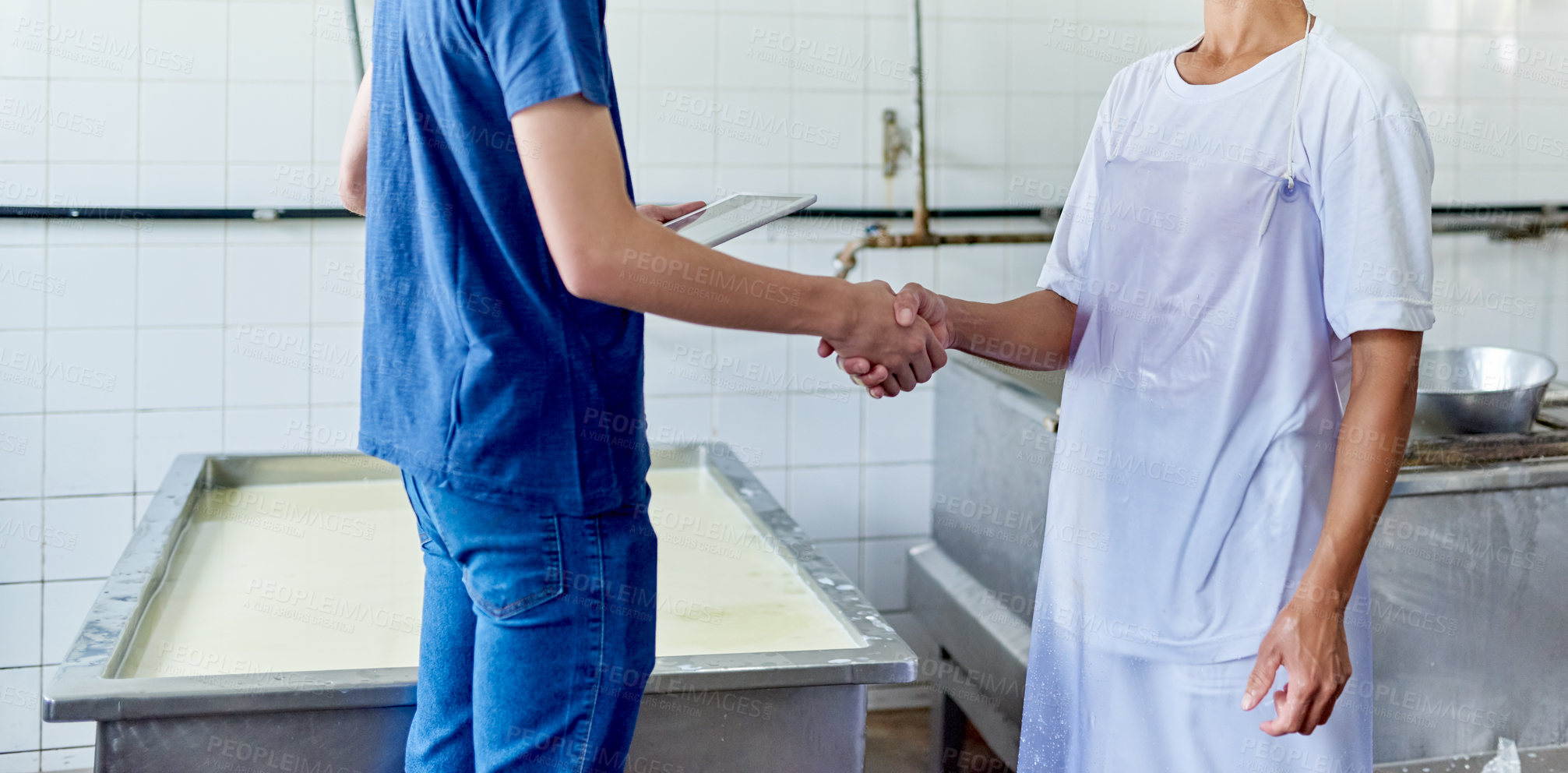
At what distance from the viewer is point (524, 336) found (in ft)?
3.32

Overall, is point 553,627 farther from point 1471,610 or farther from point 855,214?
point 855,214

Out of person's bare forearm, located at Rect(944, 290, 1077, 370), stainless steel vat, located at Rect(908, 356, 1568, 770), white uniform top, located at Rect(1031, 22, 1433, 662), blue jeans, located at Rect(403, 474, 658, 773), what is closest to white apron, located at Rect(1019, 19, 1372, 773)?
white uniform top, located at Rect(1031, 22, 1433, 662)

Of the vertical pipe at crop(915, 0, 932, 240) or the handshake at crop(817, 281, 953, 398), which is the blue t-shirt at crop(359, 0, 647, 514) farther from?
the vertical pipe at crop(915, 0, 932, 240)

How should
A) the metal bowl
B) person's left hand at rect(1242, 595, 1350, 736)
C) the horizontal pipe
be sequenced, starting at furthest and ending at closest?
the horizontal pipe → the metal bowl → person's left hand at rect(1242, 595, 1350, 736)

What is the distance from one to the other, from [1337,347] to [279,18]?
7.24ft

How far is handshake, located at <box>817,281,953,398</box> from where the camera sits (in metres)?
1.25

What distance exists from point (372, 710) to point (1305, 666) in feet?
3.29

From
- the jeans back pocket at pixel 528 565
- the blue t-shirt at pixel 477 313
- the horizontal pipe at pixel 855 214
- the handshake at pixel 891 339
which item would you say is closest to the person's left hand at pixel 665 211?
the handshake at pixel 891 339

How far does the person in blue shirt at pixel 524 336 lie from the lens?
0.95m

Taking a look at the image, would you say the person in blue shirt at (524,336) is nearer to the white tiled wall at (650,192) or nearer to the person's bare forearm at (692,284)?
the person's bare forearm at (692,284)

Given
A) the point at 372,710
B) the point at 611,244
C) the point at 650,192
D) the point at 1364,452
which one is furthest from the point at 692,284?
the point at 650,192

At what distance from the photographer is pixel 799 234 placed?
2785 mm

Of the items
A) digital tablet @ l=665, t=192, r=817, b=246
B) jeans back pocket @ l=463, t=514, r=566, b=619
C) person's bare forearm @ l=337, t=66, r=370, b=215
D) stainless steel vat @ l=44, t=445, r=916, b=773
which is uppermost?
person's bare forearm @ l=337, t=66, r=370, b=215

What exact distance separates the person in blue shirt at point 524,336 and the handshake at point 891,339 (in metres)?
0.15
